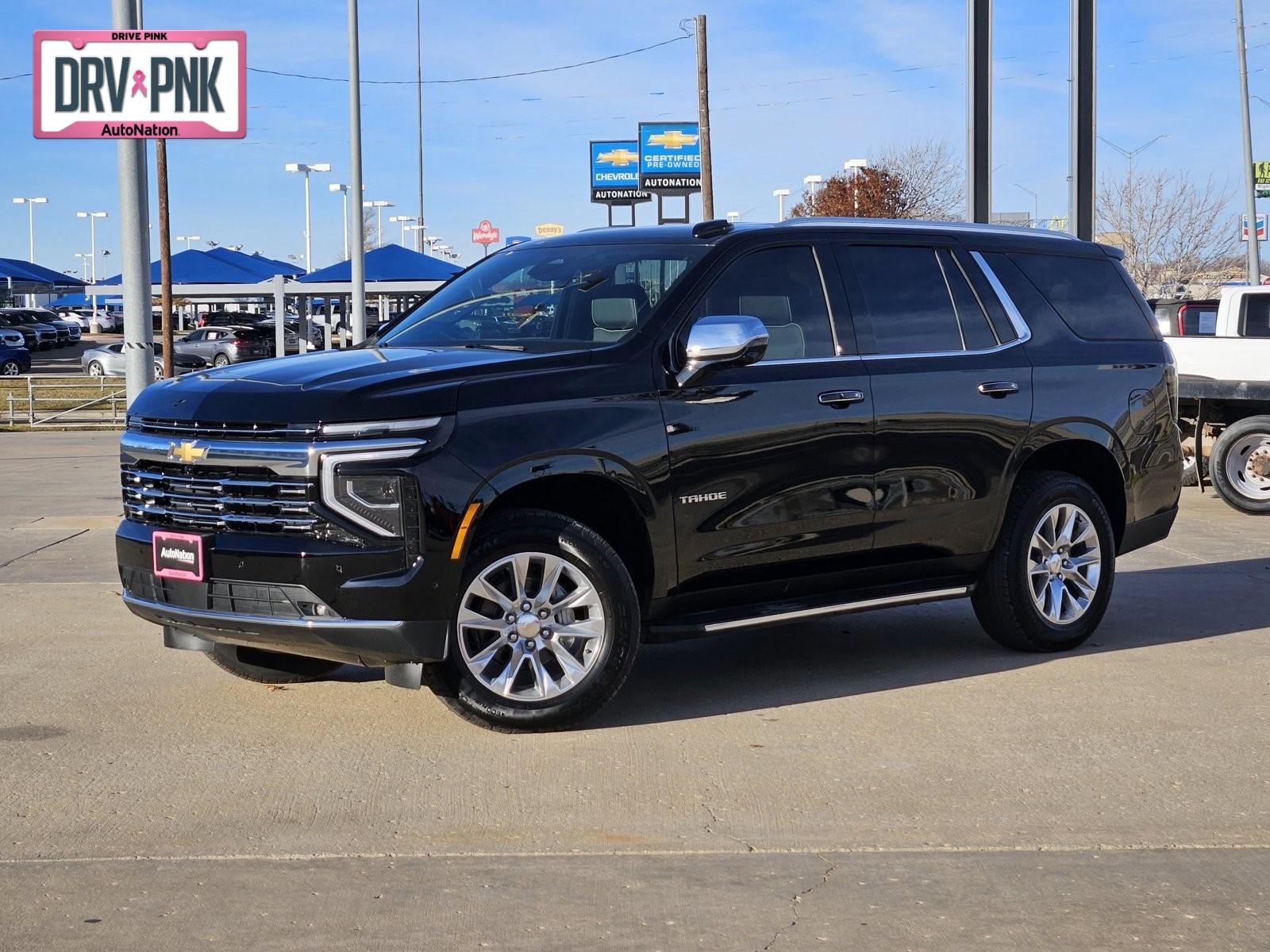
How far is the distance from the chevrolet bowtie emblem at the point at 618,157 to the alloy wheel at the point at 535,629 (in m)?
64.4

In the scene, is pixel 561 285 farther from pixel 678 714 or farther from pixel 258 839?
pixel 258 839

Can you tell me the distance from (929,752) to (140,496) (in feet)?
10.3

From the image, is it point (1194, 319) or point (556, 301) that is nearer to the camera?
point (556, 301)

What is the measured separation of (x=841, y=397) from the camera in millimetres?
6660

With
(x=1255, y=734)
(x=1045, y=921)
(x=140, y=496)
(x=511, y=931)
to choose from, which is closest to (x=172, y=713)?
(x=140, y=496)

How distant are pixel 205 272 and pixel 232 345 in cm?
1625

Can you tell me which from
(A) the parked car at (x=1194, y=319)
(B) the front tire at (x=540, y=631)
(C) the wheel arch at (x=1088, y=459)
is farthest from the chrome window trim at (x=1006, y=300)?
(A) the parked car at (x=1194, y=319)

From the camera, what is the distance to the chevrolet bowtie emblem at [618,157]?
227 ft

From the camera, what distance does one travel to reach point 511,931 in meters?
4.04

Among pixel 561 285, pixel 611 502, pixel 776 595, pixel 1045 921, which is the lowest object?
pixel 1045 921

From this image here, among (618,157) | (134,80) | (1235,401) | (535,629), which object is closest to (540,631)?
(535,629)

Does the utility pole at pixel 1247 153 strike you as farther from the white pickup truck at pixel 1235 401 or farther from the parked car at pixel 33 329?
the parked car at pixel 33 329

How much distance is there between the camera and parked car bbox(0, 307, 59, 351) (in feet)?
217

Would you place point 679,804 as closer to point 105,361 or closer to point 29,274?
point 105,361
